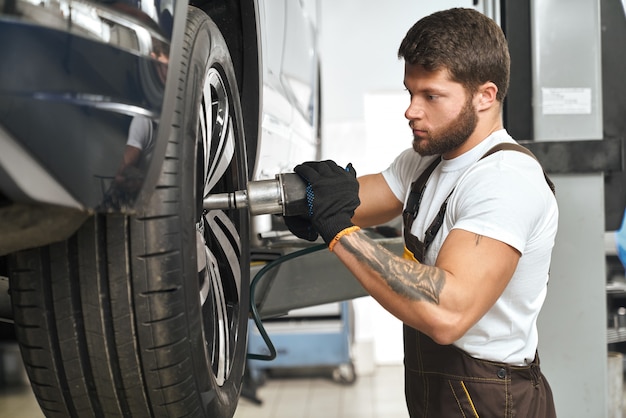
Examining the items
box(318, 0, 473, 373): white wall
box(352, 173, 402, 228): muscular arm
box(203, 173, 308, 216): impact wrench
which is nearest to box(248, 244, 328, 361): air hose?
box(352, 173, 402, 228): muscular arm

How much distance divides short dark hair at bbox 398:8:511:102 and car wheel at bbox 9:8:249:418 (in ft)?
1.48

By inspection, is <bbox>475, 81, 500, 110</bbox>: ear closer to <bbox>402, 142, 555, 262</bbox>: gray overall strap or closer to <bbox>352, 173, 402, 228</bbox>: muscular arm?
<bbox>402, 142, 555, 262</bbox>: gray overall strap

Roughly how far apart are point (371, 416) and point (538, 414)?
8.87ft

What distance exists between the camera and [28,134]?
0.77 meters

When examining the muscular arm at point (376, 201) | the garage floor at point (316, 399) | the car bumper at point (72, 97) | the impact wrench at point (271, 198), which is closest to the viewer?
the car bumper at point (72, 97)

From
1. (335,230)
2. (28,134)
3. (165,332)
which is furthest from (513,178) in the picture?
(28,134)

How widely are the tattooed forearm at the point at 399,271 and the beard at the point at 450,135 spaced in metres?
0.27

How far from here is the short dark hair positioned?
148cm

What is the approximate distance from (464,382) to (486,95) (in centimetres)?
59

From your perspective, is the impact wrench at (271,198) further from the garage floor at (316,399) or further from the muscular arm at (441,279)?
the garage floor at (316,399)

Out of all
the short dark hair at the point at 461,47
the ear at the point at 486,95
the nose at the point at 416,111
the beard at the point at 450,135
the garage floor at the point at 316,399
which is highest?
the short dark hair at the point at 461,47

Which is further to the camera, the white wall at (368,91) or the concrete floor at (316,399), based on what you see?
the white wall at (368,91)

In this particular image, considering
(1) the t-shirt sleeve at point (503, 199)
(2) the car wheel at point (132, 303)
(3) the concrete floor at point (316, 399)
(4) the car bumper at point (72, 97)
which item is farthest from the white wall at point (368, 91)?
(4) the car bumper at point (72, 97)

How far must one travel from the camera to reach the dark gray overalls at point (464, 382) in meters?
1.57
